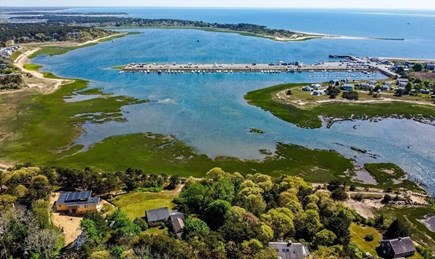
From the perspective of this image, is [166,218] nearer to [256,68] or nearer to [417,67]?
[256,68]

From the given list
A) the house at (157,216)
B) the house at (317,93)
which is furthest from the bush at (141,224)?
the house at (317,93)

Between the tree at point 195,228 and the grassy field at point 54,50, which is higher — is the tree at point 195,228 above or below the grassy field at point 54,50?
above

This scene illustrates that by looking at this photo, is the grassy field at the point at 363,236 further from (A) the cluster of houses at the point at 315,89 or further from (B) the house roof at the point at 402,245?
(A) the cluster of houses at the point at 315,89

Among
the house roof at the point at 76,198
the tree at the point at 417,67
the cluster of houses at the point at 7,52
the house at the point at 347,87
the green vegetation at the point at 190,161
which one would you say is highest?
the tree at the point at 417,67

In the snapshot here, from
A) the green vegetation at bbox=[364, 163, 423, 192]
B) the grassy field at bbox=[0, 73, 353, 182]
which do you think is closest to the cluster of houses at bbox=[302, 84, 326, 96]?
the grassy field at bbox=[0, 73, 353, 182]

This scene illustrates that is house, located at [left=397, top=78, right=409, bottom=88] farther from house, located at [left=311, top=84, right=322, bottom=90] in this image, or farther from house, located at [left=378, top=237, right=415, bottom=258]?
house, located at [left=378, top=237, right=415, bottom=258]

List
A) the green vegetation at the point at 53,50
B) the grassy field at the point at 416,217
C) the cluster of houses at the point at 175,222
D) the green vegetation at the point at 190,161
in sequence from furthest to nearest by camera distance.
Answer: the green vegetation at the point at 53,50
the green vegetation at the point at 190,161
the grassy field at the point at 416,217
the cluster of houses at the point at 175,222

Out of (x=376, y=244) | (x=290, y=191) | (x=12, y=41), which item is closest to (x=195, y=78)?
(x=290, y=191)

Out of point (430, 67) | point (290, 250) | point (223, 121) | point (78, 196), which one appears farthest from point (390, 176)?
point (430, 67)
